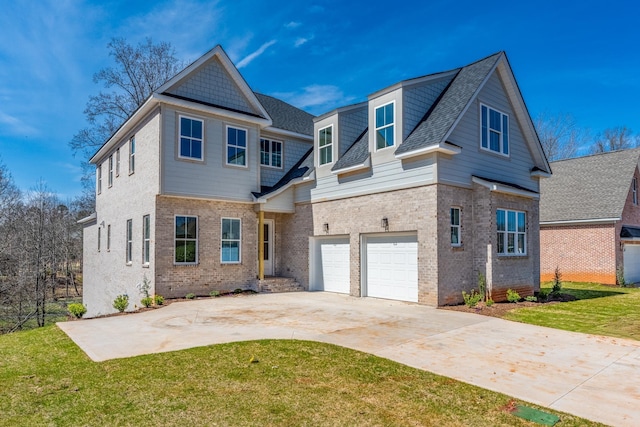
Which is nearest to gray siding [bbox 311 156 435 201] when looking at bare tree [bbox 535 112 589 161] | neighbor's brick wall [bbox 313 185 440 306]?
neighbor's brick wall [bbox 313 185 440 306]

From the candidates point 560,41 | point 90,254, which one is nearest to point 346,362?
point 560,41

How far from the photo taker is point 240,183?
16.5 meters

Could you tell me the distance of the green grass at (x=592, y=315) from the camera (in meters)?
9.77

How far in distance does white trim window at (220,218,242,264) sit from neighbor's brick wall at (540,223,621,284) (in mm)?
17792

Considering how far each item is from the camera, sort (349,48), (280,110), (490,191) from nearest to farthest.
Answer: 1. (490,191)
2. (349,48)
3. (280,110)

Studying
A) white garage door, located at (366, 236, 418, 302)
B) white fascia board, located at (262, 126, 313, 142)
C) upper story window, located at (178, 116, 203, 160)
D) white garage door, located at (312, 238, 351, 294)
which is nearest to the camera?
white garage door, located at (366, 236, 418, 302)

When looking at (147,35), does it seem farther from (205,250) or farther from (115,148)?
(205,250)

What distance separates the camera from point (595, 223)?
21.8 metres

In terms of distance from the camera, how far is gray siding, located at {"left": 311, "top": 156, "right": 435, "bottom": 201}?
1296 centimetres

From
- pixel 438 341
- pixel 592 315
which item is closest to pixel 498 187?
pixel 592 315

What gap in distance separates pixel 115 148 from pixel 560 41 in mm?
21344

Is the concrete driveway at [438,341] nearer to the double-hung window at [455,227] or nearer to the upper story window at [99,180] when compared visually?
the double-hung window at [455,227]

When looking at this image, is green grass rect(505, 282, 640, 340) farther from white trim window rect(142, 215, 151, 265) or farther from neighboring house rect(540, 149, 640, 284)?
white trim window rect(142, 215, 151, 265)

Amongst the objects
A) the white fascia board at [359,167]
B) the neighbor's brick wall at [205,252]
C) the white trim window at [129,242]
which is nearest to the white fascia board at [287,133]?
the neighbor's brick wall at [205,252]
